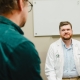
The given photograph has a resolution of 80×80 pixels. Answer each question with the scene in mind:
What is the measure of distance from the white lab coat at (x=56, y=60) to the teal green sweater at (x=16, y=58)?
7.30 ft

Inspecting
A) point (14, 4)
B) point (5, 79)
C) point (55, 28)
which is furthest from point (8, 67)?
point (55, 28)

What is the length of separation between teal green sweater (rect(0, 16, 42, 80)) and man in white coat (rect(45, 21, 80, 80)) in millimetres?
2230

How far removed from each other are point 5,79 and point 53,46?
236cm

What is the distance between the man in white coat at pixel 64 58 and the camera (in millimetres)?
2807

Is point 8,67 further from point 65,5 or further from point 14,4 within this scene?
point 65,5

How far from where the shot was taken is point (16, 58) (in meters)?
0.60

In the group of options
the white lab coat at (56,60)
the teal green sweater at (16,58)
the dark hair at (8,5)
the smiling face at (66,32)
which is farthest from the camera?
the smiling face at (66,32)

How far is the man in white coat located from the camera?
2.81m

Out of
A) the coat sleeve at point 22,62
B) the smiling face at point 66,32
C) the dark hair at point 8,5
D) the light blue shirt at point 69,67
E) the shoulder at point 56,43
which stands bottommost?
the light blue shirt at point 69,67

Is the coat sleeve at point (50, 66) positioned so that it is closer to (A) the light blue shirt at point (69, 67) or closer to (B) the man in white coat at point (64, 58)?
(B) the man in white coat at point (64, 58)

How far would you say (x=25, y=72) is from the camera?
0.62 metres

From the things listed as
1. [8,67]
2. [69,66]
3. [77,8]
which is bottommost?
[69,66]

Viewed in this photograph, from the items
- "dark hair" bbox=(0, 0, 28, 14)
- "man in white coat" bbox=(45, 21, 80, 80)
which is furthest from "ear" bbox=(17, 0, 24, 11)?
"man in white coat" bbox=(45, 21, 80, 80)

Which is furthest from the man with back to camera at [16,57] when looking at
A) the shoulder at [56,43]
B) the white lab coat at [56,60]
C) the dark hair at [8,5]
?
the shoulder at [56,43]
